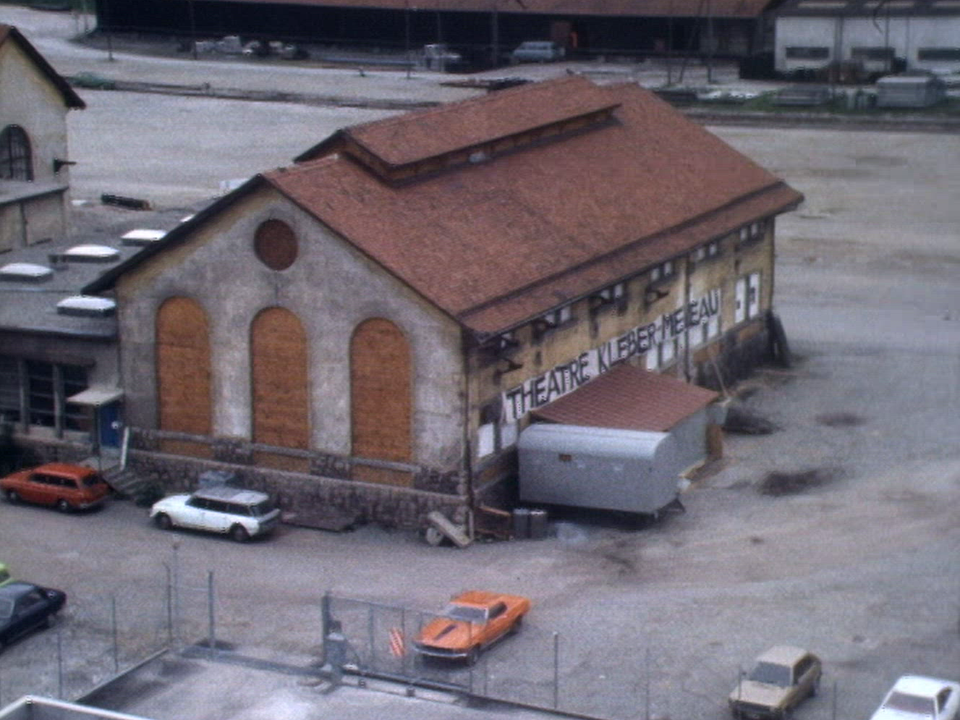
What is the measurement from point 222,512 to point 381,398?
4.78m

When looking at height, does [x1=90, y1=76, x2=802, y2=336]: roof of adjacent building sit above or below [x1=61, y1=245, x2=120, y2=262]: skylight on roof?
above

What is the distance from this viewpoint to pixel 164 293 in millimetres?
50906

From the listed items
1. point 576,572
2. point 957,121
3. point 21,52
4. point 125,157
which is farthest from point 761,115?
point 576,572

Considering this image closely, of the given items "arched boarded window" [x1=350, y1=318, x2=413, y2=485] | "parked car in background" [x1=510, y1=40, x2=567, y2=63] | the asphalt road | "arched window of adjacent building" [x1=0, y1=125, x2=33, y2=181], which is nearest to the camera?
the asphalt road

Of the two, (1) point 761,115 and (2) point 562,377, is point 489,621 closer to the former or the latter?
(2) point 562,377

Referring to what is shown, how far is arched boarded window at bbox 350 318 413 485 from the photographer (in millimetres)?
48031

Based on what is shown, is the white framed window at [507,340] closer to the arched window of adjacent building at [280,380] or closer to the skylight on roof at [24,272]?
the arched window of adjacent building at [280,380]

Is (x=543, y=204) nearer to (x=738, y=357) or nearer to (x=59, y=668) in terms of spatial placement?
(x=738, y=357)

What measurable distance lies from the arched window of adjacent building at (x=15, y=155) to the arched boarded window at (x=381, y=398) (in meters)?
27.2

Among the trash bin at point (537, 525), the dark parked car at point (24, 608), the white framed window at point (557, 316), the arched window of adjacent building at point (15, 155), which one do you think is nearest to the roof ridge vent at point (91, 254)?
the arched window of adjacent building at point (15, 155)

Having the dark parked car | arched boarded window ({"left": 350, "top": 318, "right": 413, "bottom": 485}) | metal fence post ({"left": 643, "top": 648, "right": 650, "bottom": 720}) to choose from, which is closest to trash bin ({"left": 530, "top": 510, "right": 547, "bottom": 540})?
arched boarded window ({"left": 350, "top": 318, "right": 413, "bottom": 485})

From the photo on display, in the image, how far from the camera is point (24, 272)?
58.4 meters

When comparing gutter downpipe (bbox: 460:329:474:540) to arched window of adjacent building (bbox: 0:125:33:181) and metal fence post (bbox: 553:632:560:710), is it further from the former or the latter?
arched window of adjacent building (bbox: 0:125:33:181)

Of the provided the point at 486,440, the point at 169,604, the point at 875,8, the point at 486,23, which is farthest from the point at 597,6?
the point at 169,604
